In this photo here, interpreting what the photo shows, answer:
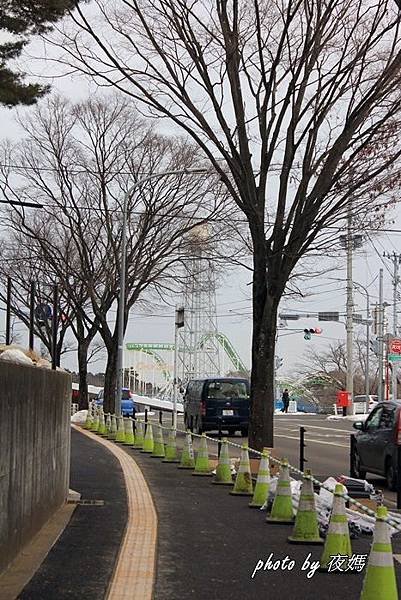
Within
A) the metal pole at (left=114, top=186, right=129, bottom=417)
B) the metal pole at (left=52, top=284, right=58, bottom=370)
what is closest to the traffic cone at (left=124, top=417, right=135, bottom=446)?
the metal pole at (left=114, top=186, right=129, bottom=417)

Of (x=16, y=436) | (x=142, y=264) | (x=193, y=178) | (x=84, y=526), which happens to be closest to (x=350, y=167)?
(x=84, y=526)

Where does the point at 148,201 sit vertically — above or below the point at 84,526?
above

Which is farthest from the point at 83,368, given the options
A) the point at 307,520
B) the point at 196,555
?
the point at 196,555

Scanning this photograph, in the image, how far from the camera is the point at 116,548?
29.0 feet

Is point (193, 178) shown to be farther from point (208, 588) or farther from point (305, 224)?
point (208, 588)

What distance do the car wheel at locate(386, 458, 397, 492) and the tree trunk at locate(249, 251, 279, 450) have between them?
2.64 metres

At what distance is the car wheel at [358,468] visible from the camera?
1730 cm

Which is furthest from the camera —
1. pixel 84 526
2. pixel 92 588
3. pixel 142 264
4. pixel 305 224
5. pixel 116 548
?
pixel 142 264

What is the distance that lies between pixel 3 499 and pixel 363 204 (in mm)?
11229

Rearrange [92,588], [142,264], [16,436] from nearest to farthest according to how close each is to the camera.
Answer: [92,588]
[16,436]
[142,264]

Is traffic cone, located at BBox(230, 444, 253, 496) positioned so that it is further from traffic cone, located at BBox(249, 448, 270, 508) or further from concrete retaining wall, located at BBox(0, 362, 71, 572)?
concrete retaining wall, located at BBox(0, 362, 71, 572)

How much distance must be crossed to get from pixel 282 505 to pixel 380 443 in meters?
6.22

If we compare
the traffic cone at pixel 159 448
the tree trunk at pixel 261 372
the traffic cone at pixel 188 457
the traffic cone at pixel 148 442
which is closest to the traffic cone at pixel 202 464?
the tree trunk at pixel 261 372

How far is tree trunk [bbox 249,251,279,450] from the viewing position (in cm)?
1758
